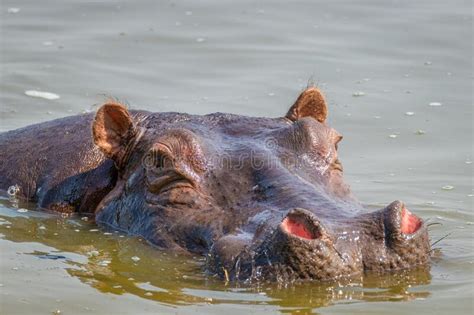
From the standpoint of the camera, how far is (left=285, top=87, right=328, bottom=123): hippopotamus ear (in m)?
10.1

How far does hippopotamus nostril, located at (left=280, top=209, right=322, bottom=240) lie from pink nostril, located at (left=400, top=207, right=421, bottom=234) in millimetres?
662

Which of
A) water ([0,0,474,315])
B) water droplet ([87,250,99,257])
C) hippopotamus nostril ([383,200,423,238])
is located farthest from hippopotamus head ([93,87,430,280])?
water droplet ([87,250,99,257])

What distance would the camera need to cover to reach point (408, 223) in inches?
310

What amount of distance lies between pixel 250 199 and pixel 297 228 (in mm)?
1150

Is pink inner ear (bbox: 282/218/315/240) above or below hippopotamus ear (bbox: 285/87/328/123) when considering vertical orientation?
below

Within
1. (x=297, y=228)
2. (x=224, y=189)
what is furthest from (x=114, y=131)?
(x=297, y=228)

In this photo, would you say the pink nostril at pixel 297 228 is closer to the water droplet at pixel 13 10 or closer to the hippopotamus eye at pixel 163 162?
the hippopotamus eye at pixel 163 162

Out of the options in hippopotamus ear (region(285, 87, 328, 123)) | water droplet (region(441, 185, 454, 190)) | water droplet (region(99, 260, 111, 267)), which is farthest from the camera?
water droplet (region(441, 185, 454, 190))

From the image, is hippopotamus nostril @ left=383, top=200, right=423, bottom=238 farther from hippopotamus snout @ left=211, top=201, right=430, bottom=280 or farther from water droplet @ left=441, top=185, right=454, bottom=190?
water droplet @ left=441, top=185, right=454, bottom=190

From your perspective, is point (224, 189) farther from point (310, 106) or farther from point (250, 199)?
point (310, 106)

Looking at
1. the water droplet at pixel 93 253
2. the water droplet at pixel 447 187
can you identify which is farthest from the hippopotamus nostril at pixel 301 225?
→ the water droplet at pixel 447 187

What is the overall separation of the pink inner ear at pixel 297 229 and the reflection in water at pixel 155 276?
364 millimetres

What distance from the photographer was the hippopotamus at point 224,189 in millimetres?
7695

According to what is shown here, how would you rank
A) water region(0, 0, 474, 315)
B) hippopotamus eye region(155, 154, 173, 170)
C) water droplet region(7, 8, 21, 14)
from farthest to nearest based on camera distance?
water droplet region(7, 8, 21, 14)
hippopotamus eye region(155, 154, 173, 170)
water region(0, 0, 474, 315)
